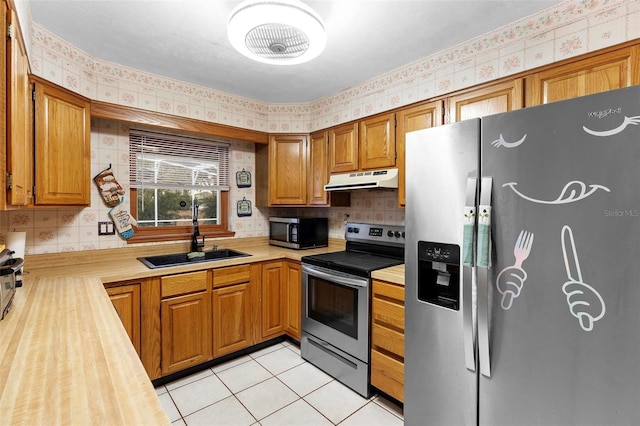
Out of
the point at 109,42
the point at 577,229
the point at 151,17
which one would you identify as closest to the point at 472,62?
the point at 577,229

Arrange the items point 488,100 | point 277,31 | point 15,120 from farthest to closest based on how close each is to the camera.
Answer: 1. point 488,100
2. point 277,31
3. point 15,120

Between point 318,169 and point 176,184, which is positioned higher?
point 318,169

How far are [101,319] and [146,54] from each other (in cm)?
187

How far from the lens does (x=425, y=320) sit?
1.60 m

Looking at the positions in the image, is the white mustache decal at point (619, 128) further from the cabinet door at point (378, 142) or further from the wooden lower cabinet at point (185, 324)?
the wooden lower cabinet at point (185, 324)

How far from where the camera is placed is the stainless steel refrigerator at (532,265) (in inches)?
41.8

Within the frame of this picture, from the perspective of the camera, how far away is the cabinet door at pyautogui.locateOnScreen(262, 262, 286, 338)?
2.78m

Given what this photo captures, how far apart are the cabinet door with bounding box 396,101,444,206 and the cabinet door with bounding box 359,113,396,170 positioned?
5 centimetres

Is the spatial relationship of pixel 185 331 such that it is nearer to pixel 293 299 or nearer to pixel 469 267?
pixel 293 299

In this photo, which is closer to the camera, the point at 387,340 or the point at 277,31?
the point at 277,31

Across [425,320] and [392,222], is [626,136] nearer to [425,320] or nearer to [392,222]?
[425,320]

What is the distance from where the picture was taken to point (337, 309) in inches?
92.1

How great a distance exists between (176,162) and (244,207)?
2.67 feet

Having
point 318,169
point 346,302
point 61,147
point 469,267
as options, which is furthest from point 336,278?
point 61,147
